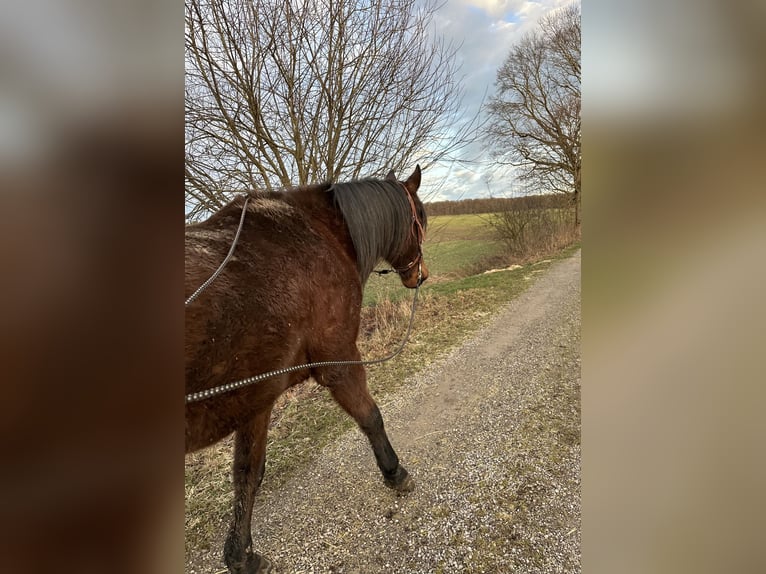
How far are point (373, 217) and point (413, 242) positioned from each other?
1.85 ft

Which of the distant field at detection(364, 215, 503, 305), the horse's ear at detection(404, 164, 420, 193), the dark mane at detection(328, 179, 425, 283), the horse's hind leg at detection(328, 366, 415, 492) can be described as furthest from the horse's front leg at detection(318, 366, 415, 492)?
the distant field at detection(364, 215, 503, 305)

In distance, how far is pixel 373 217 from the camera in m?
2.12

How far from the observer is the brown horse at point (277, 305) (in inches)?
43.9

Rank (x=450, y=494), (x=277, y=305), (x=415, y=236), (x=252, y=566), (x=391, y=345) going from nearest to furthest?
(x=277, y=305) < (x=252, y=566) < (x=450, y=494) < (x=415, y=236) < (x=391, y=345)

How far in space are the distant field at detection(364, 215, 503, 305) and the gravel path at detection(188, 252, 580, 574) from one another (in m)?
2.02

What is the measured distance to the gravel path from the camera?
1.60 metres
